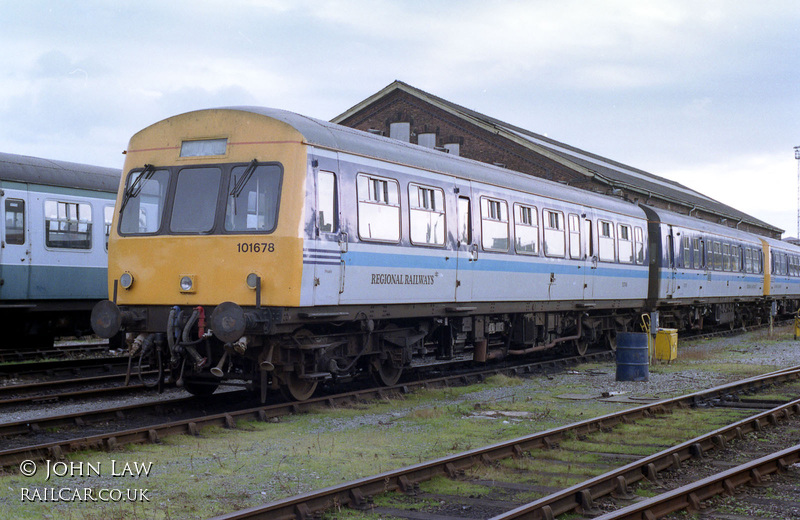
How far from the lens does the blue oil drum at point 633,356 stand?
1411 centimetres

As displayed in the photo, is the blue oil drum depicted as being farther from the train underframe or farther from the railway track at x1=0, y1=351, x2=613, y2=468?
the railway track at x1=0, y1=351, x2=613, y2=468

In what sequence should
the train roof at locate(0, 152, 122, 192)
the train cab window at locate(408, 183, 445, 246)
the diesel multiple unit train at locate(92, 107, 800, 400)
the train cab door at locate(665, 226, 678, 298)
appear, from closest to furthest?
the diesel multiple unit train at locate(92, 107, 800, 400) → the train cab window at locate(408, 183, 445, 246) → the train roof at locate(0, 152, 122, 192) → the train cab door at locate(665, 226, 678, 298)

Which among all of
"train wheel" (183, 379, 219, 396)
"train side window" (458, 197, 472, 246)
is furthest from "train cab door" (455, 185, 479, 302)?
"train wheel" (183, 379, 219, 396)

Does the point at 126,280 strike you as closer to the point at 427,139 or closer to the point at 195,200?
the point at 195,200

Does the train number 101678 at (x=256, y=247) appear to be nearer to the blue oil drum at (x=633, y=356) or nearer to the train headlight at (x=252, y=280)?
the train headlight at (x=252, y=280)

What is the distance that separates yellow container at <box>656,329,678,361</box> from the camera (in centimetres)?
1719

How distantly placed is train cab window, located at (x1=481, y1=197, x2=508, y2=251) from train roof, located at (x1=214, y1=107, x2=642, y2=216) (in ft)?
1.22

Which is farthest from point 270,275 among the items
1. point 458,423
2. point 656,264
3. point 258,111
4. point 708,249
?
point 708,249

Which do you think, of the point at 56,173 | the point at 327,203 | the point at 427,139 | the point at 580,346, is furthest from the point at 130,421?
the point at 427,139

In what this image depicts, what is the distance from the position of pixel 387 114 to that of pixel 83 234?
2169 centimetres

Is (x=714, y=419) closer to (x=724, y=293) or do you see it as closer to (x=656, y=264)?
(x=656, y=264)

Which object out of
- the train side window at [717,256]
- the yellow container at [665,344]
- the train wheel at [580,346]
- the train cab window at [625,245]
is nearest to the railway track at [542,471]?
the yellow container at [665,344]

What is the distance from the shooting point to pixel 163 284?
10266 millimetres

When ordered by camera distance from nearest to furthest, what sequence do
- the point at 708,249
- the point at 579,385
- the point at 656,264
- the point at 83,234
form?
the point at 579,385, the point at 83,234, the point at 656,264, the point at 708,249
